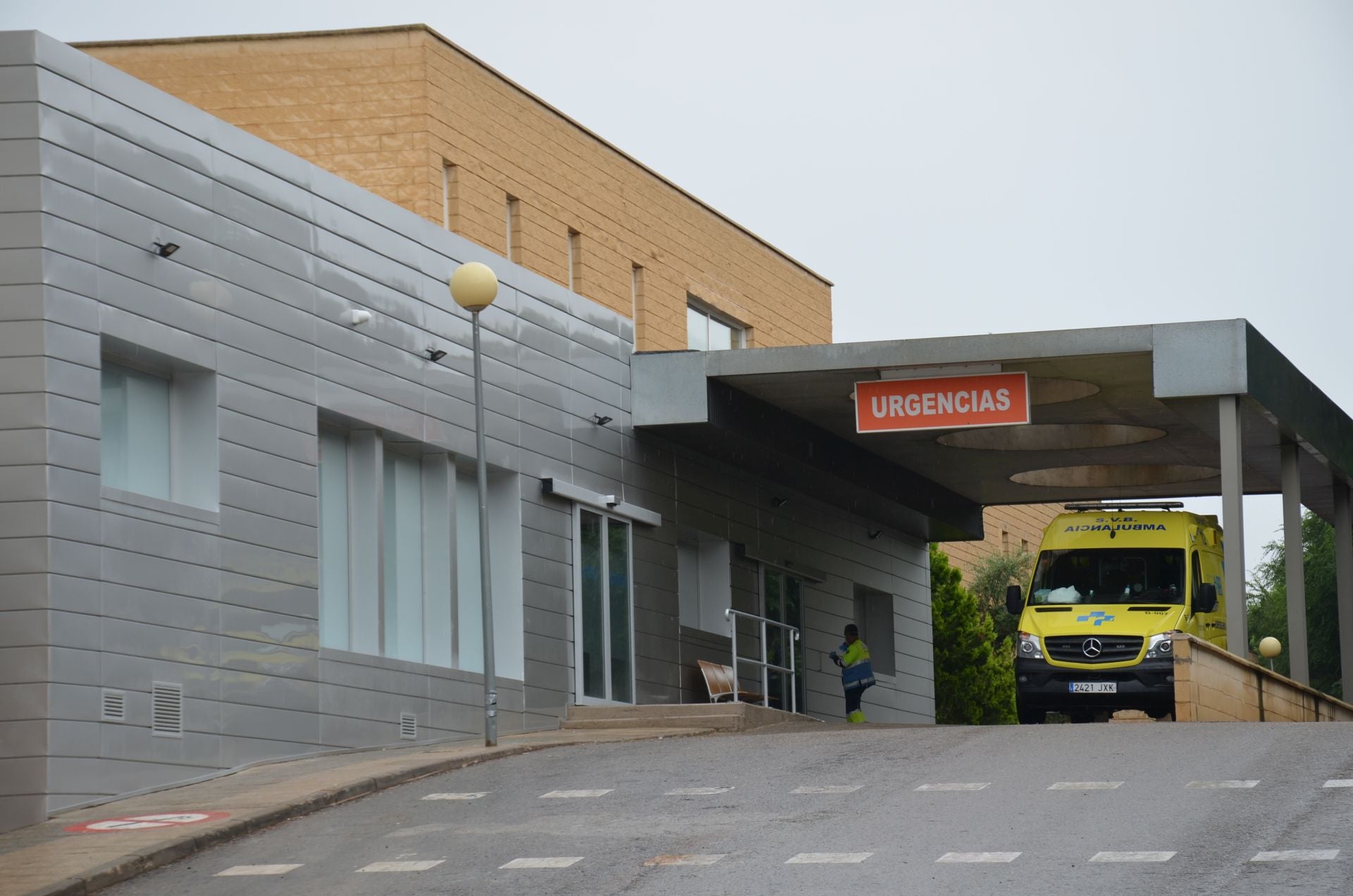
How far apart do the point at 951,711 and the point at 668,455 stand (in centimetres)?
2308

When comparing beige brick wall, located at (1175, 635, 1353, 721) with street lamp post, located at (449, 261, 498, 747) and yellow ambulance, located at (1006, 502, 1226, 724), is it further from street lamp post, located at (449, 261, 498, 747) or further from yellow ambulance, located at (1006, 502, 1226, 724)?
street lamp post, located at (449, 261, 498, 747)

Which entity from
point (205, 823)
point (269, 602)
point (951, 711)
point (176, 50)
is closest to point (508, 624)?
point (269, 602)

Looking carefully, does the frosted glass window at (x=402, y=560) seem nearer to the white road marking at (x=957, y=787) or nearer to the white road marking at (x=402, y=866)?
the white road marking at (x=957, y=787)

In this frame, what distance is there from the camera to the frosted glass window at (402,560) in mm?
21125

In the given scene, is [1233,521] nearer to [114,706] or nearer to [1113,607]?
[1113,607]

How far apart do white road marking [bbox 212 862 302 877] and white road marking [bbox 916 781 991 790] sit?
184 inches

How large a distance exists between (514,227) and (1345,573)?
46.5 ft

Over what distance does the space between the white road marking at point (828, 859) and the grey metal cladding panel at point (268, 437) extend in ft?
27.7

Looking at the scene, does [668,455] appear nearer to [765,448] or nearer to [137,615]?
[765,448]

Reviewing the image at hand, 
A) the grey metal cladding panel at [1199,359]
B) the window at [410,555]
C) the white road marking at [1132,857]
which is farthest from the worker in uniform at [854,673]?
the white road marking at [1132,857]

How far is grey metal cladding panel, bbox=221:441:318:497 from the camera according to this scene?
1816 centimetres

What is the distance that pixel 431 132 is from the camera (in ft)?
95.9

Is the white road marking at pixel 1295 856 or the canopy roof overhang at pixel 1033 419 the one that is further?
the canopy roof overhang at pixel 1033 419

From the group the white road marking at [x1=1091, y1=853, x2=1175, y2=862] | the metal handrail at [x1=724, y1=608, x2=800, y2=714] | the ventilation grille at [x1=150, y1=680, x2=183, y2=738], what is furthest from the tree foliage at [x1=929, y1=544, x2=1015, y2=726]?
the white road marking at [x1=1091, y1=853, x2=1175, y2=862]
